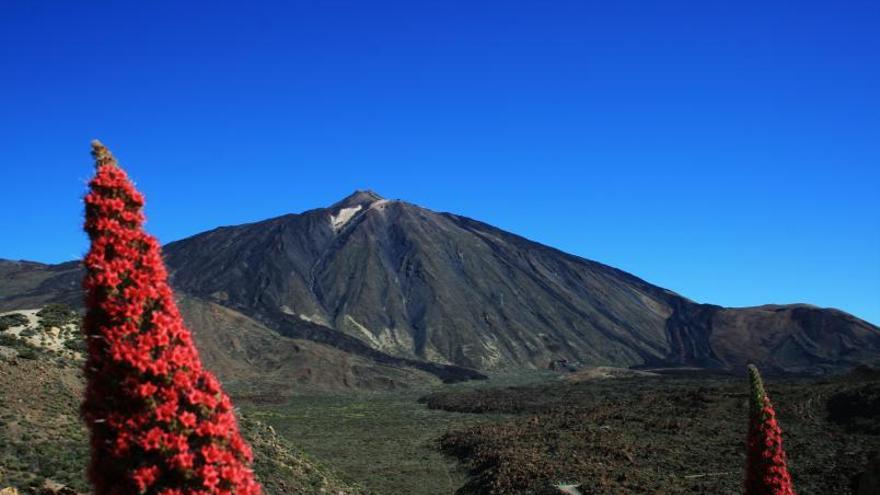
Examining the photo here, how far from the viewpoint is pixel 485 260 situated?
6112 inches

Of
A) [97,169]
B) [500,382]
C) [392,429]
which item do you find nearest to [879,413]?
[392,429]

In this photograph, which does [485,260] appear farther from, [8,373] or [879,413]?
[8,373]

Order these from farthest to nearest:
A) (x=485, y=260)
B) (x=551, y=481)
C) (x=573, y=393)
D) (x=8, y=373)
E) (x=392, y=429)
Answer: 1. (x=485, y=260)
2. (x=573, y=393)
3. (x=392, y=429)
4. (x=551, y=481)
5. (x=8, y=373)

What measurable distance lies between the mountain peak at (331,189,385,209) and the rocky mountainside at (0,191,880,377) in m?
10.4

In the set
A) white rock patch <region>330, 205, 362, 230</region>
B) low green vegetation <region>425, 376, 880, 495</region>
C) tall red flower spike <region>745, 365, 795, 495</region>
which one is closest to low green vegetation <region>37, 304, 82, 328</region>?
low green vegetation <region>425, 376, 880, 495</region>

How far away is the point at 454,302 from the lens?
132 metres

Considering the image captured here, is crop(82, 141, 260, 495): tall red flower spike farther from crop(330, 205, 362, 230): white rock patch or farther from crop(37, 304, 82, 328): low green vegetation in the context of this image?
crop(330, 205, 362, 230): white rock patch

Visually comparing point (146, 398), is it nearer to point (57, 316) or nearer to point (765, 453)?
point (765, 453)

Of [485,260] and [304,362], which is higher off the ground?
[485,260]

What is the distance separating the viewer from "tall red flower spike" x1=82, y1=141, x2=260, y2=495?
4.36 m

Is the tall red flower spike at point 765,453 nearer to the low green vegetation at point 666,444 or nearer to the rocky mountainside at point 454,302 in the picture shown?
the low green vegetation at point 666,444

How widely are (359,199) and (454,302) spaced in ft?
218

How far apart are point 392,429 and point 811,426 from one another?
79.7 ft

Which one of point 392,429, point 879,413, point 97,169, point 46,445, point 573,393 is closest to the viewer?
point 97,169
